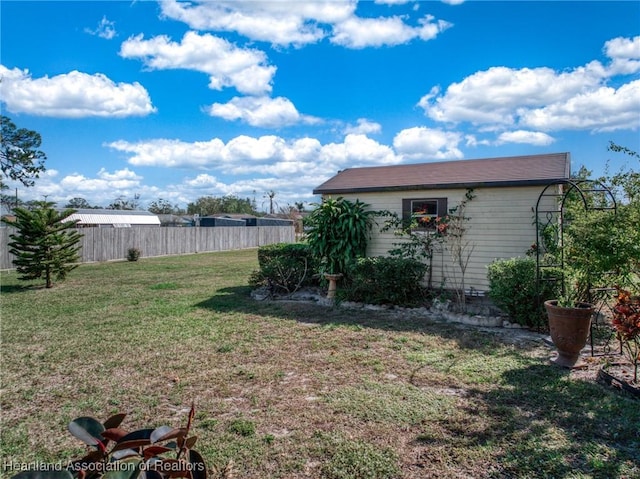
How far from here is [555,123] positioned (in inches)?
466

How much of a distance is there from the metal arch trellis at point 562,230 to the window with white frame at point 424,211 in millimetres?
1900

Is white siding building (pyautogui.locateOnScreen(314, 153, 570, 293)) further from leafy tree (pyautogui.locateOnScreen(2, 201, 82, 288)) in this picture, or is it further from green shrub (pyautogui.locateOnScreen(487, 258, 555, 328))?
leafy tree (pyautogui.locateOnScreen(2, 201, 82, 288))

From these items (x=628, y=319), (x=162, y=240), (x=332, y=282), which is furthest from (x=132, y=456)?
(x=162, y=240)

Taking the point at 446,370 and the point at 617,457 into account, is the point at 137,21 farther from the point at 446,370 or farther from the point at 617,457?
the point at 617,457

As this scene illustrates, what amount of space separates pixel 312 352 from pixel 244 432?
6.55 feet

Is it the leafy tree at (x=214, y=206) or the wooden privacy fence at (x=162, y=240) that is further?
the leafy tree at (x=214, y=206)

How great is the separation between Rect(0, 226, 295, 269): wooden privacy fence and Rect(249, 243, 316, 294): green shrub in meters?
11.3

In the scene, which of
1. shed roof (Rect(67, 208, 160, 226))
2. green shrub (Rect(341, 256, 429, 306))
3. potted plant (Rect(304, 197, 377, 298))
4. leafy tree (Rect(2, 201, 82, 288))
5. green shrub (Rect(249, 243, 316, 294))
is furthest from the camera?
shed roof (Rect(67, 208, 160, 226))

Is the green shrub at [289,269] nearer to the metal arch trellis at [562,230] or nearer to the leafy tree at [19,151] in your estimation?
the metal arch trellis at [562,230]

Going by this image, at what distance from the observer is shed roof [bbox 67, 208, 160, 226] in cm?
3075

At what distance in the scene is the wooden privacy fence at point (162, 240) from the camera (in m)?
16.7

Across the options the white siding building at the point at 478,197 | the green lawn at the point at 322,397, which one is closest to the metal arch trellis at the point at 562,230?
the white siding building at the point at 478,197

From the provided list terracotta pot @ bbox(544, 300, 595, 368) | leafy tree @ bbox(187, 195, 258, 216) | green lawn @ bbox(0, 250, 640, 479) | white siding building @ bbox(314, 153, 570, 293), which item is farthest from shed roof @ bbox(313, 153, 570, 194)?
leafy tree @ bbox(187, 195, 258, 216)

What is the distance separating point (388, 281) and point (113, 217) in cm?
3357
